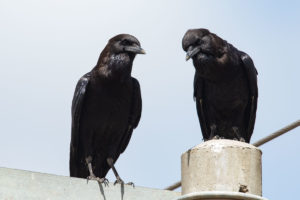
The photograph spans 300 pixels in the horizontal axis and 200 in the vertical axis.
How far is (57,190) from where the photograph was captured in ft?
19.3

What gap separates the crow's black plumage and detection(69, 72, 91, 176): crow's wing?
133cm

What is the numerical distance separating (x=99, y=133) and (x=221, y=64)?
5.72 feet

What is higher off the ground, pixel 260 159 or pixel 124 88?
pixel 124 88

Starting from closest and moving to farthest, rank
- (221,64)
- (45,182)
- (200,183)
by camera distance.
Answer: (200,183), (45,182), (221,64)

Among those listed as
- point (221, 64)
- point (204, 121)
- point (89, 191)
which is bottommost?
point (89, 191)

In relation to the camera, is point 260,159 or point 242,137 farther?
point 242,137

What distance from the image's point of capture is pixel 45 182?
588cm

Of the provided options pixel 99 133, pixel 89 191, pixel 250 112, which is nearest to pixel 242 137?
pixel 250 112

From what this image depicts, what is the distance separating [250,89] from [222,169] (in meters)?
4.72

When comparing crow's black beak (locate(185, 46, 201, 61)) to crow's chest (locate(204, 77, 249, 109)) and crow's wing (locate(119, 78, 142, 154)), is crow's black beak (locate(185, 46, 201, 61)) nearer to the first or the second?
crow's chest (locate(204, 77, 249, 109))

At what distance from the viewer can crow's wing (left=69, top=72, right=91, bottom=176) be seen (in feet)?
31.4

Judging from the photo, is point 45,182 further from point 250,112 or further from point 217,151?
point 250,112

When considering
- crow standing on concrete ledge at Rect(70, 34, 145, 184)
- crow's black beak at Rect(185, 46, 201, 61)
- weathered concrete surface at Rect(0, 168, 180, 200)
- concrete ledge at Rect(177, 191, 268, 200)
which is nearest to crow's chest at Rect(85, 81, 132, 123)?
crow standing on concrete ledge at Rect(70, 34, 145, 184)

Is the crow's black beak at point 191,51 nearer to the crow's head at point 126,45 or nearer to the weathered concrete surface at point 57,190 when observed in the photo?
the crow's head at point 126,45
